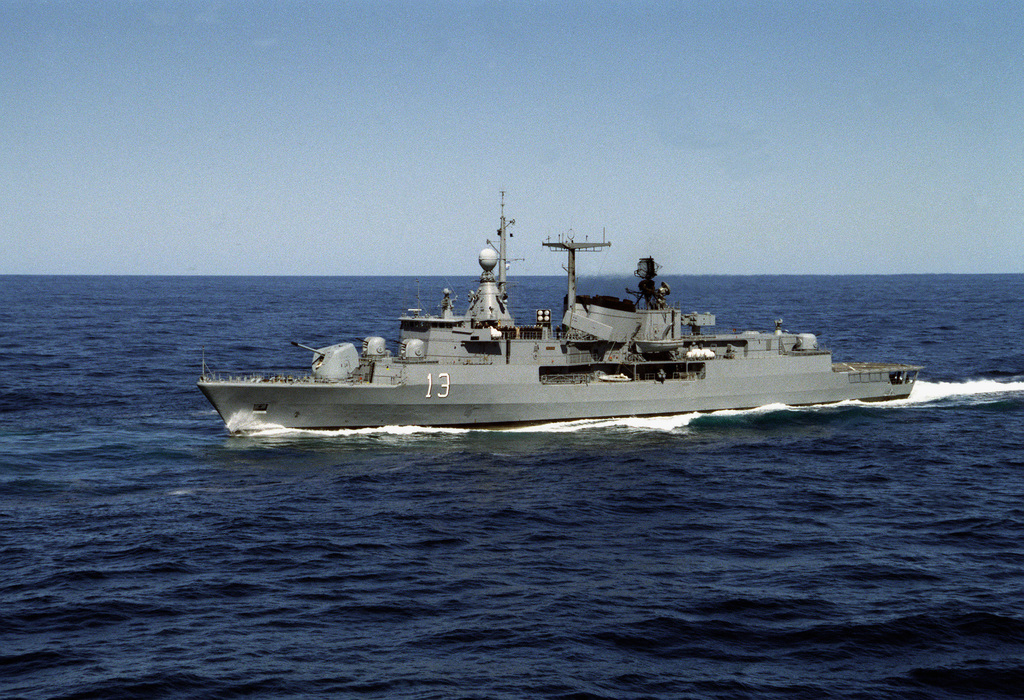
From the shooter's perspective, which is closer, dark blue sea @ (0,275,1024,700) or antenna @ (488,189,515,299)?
dark blue sea @ (0,275,1024,700)

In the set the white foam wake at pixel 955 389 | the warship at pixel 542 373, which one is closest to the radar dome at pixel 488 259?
the warship at pixel 542 373

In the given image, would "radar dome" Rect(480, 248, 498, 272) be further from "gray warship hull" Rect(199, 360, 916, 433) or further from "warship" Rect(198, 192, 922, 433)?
"gray warship hull" Rect(199, 360, 916, 433)

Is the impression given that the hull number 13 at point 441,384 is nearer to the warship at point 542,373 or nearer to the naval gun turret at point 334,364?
the warship at point 542,373

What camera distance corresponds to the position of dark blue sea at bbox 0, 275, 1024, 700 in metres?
17.0

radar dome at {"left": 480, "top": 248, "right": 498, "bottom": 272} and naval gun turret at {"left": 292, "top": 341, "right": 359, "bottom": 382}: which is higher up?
radar dome at {"left": 480, "top": 248, "right": 498, "bottom": 272}

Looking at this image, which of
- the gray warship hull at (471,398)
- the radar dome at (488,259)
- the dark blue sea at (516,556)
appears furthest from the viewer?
the radar dome at (488,259)

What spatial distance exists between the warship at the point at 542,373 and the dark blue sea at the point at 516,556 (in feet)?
3.71

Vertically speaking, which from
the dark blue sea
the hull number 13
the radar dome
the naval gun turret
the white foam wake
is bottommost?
the dark blue sea

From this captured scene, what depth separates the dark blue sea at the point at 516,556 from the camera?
1702 centimetres

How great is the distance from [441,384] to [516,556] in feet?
50.0

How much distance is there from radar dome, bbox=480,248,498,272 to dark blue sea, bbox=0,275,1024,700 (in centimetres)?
831

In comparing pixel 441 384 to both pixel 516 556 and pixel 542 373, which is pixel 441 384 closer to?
pixel 542 373

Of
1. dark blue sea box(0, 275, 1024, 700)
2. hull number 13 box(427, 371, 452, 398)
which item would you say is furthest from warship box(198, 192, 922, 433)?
dark blue sea box(0, 275, 1024, 700)

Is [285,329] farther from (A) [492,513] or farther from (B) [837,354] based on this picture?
(A) [492,513]
